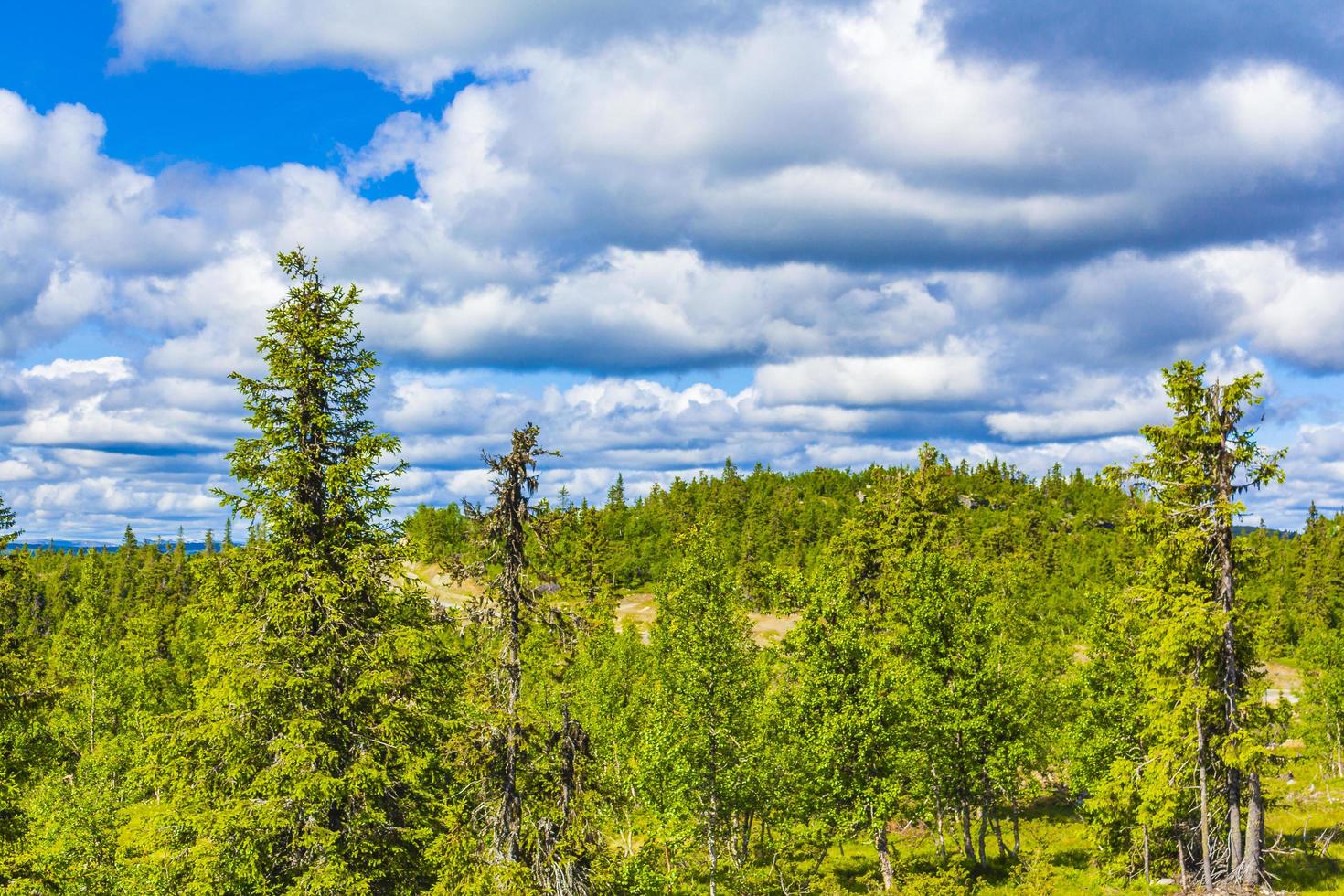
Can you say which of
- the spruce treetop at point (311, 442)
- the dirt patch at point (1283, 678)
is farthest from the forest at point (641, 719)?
the dirt patch at point (1283, 678)

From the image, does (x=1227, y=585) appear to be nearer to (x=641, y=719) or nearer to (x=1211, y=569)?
(x=1211, y=569)

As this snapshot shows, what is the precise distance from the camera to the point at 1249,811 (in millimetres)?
24094

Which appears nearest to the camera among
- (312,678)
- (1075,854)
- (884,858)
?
(312,678)

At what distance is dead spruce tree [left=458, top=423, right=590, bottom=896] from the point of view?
Result: 17547 millimetres

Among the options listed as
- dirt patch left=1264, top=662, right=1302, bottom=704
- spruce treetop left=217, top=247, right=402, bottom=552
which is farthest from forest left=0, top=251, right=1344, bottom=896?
dirt patch left=1264, top=662, right=1302, bottom=704

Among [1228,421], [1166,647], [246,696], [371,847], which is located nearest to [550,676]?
[371,847]

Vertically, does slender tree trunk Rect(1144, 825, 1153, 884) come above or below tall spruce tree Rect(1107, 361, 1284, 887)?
below

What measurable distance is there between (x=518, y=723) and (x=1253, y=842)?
72.6 ft

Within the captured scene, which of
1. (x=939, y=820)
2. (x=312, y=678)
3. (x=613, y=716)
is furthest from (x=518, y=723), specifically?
(x=613, y=716)

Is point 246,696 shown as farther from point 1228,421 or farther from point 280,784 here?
point 1228,421

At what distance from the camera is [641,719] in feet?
160

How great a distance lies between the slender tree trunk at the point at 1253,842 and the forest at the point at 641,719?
0.08m

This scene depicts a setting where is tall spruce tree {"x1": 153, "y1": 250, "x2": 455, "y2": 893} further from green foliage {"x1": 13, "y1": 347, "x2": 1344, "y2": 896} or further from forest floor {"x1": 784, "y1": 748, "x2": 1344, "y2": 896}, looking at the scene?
forest floor {"x1": 784, "y1": 748, "x2": 1344, "y2": 896}

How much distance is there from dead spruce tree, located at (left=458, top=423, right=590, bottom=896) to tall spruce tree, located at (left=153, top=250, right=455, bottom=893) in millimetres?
1555
